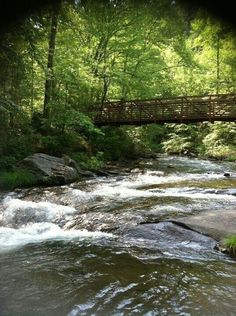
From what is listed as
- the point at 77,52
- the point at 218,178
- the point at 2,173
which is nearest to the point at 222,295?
the point at 2,173

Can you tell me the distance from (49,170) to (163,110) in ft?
36.0

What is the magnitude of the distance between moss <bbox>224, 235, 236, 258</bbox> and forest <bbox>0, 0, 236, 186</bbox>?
3344 mm

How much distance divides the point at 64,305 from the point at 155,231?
3206 mm

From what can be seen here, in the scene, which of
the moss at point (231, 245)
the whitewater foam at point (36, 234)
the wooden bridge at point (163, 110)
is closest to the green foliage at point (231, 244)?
the moss at point (231, 245)

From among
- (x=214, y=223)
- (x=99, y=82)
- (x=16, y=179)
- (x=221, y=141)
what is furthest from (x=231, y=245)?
(x=221, y=141)

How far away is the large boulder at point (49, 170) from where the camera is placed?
12781 mm

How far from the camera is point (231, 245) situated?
6344 mm

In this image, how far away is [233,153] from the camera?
25.5m

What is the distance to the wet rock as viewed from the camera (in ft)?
22.2

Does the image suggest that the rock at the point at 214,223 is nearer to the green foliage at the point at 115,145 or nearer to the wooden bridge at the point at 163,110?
the green foliage at the point at 115,145

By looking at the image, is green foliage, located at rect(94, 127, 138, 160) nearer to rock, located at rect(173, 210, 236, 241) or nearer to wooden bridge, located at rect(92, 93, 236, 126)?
wooden bridge, located at rect(92, 93, 236, 126)

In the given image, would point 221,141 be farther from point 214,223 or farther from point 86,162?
point 214,223

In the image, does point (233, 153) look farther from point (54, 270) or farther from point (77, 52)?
point (54, 270)

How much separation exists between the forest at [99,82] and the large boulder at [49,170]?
58 centimetres
